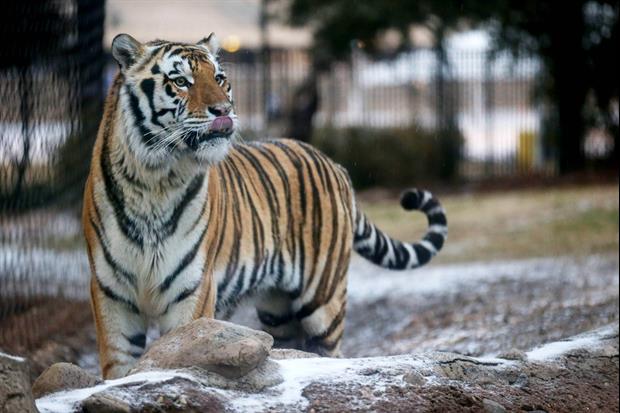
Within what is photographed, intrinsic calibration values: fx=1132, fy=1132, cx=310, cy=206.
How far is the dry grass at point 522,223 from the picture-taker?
11695 millimetres

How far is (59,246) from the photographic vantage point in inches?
340

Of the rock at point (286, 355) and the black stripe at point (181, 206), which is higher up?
the black stripe at point (181, 206)

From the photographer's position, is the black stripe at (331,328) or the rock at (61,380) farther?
the black stripe at (331,328)

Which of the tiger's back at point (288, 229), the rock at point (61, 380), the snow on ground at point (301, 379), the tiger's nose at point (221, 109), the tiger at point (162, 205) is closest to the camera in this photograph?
the snow on ground at point (301, 379)

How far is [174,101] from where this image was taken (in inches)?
189

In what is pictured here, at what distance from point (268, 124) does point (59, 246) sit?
10.2 meters

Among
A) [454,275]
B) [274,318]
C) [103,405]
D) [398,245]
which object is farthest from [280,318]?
[454,275]

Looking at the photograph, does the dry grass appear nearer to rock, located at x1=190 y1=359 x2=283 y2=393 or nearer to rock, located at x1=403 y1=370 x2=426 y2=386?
rock, located at x1=403 y1=370 x2=426 y2=386

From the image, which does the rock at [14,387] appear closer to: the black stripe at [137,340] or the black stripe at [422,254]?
the black stripe at [137,340]

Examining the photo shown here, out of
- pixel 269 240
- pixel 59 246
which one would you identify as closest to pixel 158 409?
pixel 269 240

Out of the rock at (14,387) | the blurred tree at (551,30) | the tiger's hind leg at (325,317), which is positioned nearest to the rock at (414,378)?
the rock at (14,387)

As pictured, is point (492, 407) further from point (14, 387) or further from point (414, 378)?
point (14, 387)

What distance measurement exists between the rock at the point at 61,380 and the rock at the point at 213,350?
0.63ft

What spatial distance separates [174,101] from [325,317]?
1671mm
